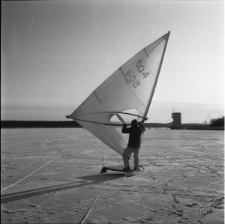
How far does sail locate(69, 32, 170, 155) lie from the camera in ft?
16.4

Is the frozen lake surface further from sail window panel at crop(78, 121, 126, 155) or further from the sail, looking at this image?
the sail

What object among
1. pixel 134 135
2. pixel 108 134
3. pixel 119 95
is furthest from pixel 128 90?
pixel 108 134

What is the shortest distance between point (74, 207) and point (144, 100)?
3.07 metres

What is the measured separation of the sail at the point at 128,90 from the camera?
5008 millimetres

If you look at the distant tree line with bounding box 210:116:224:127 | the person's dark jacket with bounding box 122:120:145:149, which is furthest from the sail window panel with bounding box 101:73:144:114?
the distant tree line with bounding box 210:116:224:127

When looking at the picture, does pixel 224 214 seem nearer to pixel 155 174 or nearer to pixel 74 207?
pixel 74 207

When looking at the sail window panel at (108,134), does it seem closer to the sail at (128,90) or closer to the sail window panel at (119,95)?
the sail at (128,90)

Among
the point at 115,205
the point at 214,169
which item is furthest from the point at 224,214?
the point at 214,169

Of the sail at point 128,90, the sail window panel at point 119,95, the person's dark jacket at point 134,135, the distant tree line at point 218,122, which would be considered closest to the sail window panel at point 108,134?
the sail at point 128,90

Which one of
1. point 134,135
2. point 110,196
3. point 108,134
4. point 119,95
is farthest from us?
point 108,134

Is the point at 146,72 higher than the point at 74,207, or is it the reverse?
the point at 146,72

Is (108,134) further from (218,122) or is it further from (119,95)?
(218,122)

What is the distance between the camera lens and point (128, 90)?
502cm

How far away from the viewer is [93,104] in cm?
512
